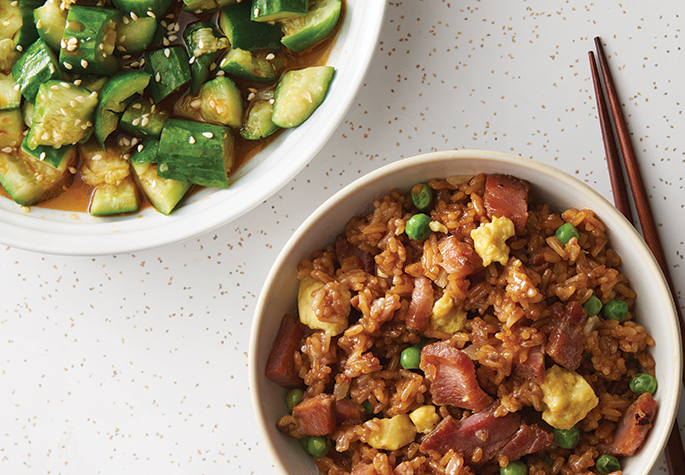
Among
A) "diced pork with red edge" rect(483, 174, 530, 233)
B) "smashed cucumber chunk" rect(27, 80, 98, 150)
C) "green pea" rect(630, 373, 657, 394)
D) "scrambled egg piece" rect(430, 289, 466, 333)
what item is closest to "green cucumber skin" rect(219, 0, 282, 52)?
"smashed cucumber chunk" rect(27, 80, 98, 150)

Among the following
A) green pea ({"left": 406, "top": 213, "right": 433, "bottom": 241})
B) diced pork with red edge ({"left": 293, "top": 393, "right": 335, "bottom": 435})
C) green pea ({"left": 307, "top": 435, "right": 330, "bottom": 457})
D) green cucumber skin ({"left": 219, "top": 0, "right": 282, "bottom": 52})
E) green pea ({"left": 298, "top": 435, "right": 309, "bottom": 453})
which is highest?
green cucumber skin ({"left": 219, "top": 0, "right": 282, "bottom": 52})

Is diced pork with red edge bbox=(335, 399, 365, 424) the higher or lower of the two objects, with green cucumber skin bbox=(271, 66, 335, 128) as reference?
lower

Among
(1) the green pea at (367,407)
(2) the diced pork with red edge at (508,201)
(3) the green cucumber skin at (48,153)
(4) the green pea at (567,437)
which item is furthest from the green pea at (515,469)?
(3) the green cucumber skin at (48,153)

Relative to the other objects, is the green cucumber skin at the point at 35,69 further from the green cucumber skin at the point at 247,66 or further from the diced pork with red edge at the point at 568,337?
the diced pork with red edge at the point at 568,337

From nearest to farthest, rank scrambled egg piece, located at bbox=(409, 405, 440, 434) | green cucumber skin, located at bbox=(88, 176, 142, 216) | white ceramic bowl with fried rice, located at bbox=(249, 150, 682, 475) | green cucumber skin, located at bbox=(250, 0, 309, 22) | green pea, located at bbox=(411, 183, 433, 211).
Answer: white ceramic bowl with fried rice, located at bbox=(249, 150, 682, 475) < scrambled egg piece, located at bbox=(409, 405, 440, 434) < green pea, located at bbox=(411, 183, 433, 211) < green cucumber skin, located at bbox=(250, 0, 309, 22) < green cucumber skin, located at bbox=(88, 176, 142, 216)

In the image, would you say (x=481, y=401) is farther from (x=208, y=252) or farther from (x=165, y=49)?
(x=165, y=49)

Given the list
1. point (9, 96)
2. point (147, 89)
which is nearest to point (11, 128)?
point (9, 96)

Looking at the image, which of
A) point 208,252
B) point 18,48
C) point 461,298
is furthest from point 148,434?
point 18,48

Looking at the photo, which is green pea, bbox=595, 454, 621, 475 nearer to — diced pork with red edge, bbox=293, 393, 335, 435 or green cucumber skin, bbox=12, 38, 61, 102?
diced pork with red edge, bbox=293, 393, 335, 435
